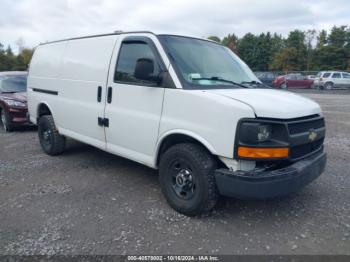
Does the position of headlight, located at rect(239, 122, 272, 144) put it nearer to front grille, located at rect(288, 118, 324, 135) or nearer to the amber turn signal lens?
the amber turn signal lens

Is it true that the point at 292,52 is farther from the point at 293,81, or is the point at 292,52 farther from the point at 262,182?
the point at 262,182

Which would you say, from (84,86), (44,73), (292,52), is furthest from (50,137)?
(292,52)

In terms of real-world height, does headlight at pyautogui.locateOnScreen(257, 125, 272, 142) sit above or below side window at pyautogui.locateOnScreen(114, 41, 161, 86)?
below

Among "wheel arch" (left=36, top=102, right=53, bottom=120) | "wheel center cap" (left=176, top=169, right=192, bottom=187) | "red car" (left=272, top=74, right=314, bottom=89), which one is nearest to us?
"wheel center cap" (left=176, top=169, right=192, bottom=187)

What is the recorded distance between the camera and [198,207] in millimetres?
3441

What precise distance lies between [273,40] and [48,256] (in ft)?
206

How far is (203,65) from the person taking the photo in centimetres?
388

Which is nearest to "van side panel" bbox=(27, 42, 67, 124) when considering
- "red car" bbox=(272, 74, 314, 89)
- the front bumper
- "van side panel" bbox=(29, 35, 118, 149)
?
"van side panel" bbox=(29, 35, 118, 149)

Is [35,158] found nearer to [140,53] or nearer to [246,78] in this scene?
[140,53]

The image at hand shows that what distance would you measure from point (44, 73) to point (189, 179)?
3.96 meters

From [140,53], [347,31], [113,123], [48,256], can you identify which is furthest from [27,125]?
[347,31]

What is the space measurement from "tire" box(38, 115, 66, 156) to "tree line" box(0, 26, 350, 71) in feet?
124

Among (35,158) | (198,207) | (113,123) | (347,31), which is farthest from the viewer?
(347,31)

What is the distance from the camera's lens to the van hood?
3.02 m
